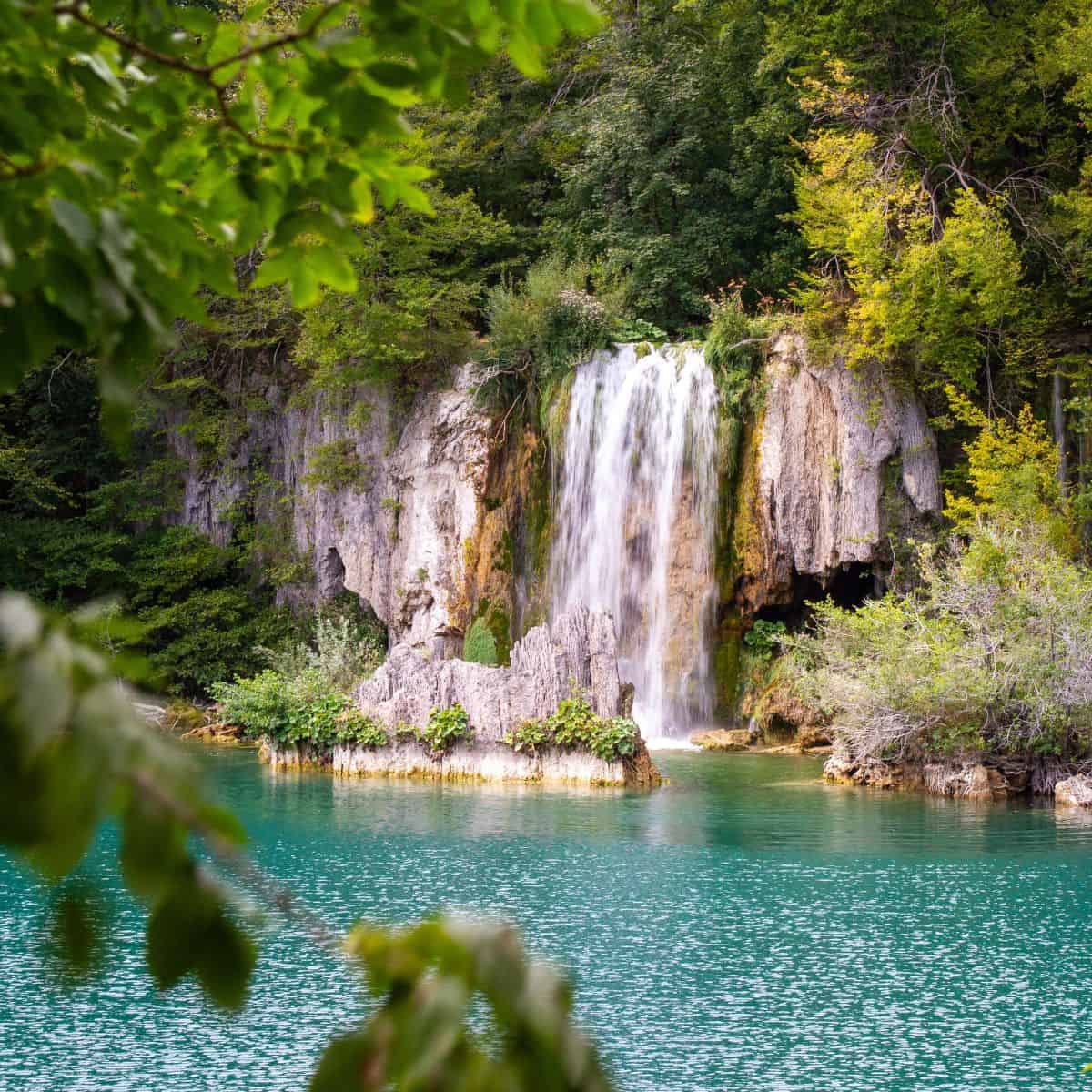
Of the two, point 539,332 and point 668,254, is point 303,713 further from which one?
point 668,254

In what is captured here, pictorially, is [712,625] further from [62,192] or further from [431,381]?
[62,192]

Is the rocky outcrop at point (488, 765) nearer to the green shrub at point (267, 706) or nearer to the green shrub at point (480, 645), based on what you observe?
the green shrub at point (267, 706)

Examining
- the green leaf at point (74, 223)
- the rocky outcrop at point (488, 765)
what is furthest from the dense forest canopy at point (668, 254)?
the green leaf at point (74, 223)

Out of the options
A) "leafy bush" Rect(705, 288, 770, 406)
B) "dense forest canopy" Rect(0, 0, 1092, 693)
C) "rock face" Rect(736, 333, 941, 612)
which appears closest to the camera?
"dense forest canopy" Rect(0, 0, 1092, 693)

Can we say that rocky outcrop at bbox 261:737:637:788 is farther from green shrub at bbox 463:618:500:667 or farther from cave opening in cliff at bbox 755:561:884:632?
cave opening in cliff at bbox 755:561:884:632

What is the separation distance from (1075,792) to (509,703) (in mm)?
6671

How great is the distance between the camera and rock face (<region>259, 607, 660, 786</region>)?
16906 millimetres

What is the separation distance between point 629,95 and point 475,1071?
91.4 feet

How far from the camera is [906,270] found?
21.1 metres

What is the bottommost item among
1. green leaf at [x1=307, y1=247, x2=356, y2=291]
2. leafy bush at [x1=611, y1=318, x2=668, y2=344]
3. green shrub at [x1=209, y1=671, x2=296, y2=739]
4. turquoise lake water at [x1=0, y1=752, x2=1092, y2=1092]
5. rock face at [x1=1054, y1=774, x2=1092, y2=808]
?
turquoise lake water at [x1=0, y1=752, x2=1092, y2=1092]

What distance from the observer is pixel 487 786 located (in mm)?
16688

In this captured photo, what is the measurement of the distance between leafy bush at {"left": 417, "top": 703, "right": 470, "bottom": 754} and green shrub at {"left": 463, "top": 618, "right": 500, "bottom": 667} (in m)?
5.48

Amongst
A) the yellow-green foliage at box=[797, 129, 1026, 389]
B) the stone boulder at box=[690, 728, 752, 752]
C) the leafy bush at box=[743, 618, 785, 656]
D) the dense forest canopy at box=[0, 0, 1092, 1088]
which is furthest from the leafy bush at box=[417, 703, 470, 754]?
the yellow-green foliage at box=[797, 129, 1026, 389]

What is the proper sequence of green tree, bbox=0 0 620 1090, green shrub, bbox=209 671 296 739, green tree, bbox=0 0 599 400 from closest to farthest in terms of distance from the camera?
green tree, bbox=0 0 620 1090 → green tree, bbox=0 0 599 400 → green shrub, bbox=209 671 296 739
